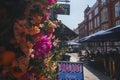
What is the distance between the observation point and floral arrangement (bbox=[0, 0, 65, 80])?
2.03 meters

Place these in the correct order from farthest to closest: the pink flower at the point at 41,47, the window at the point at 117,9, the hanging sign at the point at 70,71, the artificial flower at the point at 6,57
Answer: the window at the point at 117,9 < the hanging sign at the point at 70,71 < the pink flower at the point at 41,47 < the artificial flower at the point at 6,57

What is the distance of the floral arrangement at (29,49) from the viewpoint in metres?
2.03

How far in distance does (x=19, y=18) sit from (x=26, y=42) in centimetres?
18

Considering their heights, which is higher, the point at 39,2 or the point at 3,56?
the point at 39,2

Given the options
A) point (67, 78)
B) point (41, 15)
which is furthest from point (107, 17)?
point (41, 15)

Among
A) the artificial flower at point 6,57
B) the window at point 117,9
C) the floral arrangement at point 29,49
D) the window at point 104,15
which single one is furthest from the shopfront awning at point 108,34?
the window at point 104,15

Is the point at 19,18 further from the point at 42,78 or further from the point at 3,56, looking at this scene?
the point at 42,78

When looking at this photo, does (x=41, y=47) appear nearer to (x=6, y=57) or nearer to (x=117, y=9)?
(x=6, y=57)

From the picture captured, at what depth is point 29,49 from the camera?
2.13m

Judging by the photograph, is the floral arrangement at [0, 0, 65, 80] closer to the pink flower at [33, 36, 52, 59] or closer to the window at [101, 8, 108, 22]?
the pink flower at [33, 36, 52, 59]

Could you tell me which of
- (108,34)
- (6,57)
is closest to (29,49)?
(6,57)

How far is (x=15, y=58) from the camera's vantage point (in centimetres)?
206

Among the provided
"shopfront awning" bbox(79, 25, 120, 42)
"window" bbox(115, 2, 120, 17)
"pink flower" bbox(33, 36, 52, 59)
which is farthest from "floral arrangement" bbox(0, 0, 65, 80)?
"window" bbox(115, 2, 120, 17)

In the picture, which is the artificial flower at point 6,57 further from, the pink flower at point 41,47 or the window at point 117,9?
the window at point 117,9
